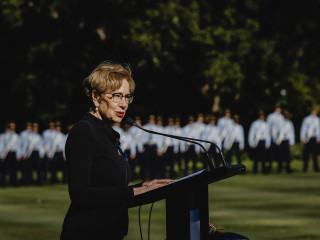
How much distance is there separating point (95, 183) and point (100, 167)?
3.0 inches

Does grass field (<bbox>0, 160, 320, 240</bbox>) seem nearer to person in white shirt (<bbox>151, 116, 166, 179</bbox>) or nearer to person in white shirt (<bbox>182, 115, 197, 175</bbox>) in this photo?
Answer: person in white shirt (<bbox>151, 116, 166, 179</bbox>)

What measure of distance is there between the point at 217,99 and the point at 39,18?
29.1ft

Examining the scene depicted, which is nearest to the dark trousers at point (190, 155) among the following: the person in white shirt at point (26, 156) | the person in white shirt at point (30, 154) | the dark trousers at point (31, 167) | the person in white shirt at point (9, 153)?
the person in white shirt at point (30, 154)

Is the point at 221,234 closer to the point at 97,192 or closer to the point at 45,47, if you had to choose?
the point at 97,192

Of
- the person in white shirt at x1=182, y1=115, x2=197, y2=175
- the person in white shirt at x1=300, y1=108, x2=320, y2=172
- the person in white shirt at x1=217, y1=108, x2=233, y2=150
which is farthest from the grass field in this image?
the person in white shirt at x1=182, y1=115, x2=197, y2=175

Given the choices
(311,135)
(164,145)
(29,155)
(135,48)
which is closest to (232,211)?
(29,155)

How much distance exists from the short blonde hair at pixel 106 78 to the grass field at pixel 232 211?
6618mm

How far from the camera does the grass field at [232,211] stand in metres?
11.0

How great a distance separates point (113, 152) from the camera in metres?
3.89

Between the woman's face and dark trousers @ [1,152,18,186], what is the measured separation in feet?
63.6

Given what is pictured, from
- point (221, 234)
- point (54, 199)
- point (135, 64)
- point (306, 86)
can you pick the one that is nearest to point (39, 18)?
point (135, 64)

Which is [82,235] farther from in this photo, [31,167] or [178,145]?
[178,145]

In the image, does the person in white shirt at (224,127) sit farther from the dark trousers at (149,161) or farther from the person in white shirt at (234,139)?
the dark trousers at (149,161)

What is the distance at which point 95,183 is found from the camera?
378 cm
